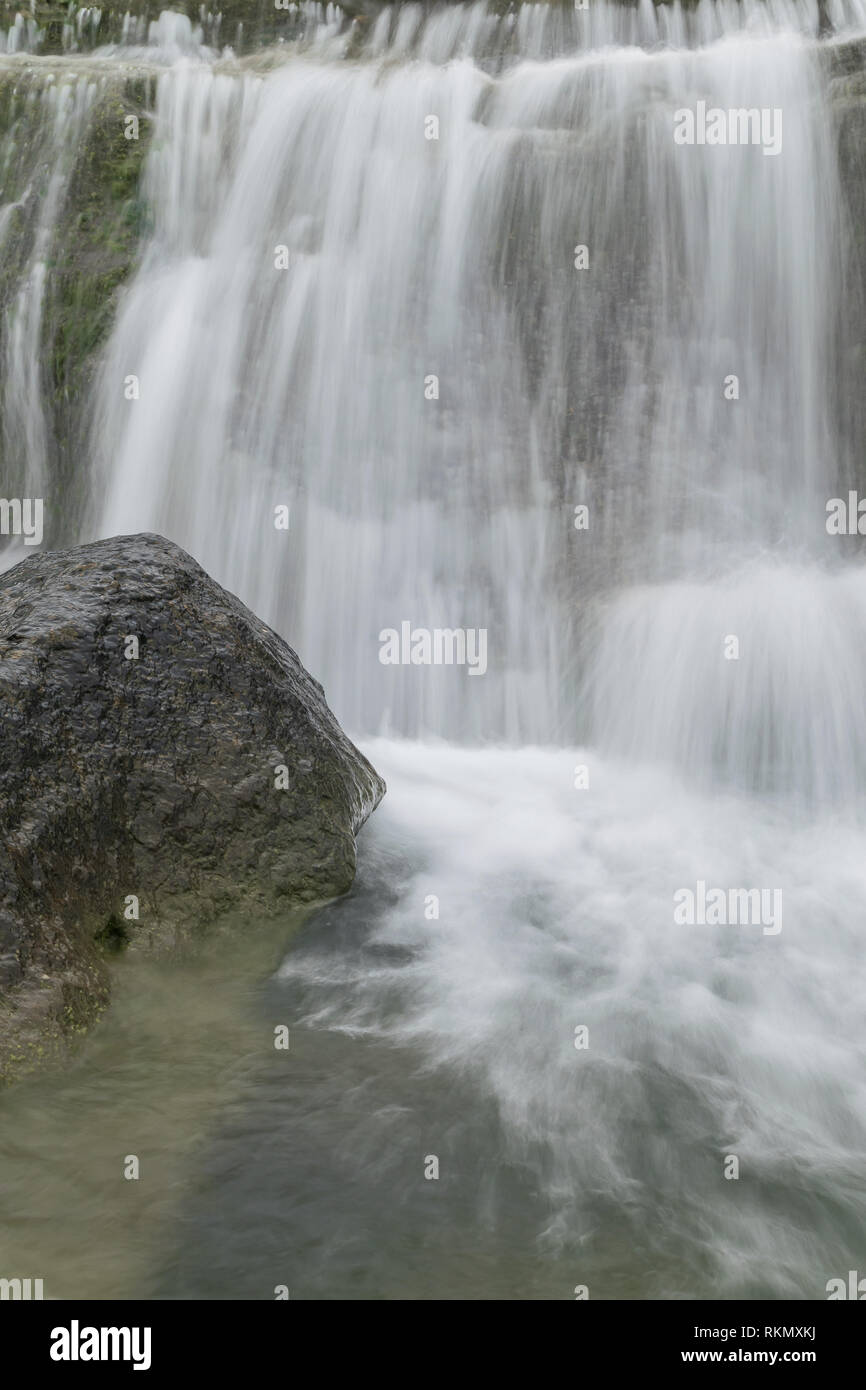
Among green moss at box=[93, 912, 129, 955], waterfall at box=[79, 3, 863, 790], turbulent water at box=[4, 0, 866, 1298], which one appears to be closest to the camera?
turbulent water at box=[4, 0, 866, 1298]

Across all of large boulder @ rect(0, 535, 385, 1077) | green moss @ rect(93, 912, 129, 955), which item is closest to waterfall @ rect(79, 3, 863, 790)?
large boulder @ rect(0, 535, 385, 1077)

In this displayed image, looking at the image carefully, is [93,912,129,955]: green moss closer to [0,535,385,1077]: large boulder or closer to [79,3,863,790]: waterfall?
[0,535,385,1077]: large boulder

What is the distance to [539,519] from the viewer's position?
7621 mm

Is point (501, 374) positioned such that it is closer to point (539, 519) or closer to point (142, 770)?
point (539, 519)

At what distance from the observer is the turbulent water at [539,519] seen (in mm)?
3996

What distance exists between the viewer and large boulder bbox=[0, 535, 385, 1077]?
3998mm

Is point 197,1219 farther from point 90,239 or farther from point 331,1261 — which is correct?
point 90,239

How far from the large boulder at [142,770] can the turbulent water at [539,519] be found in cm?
44

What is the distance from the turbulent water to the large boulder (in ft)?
1.45

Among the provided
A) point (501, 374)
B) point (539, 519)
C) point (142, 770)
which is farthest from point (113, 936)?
point (501, 374)

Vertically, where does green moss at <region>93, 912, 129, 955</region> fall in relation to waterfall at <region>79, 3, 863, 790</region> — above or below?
below

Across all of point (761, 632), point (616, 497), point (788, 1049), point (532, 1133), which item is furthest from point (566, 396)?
point (532, 1133)

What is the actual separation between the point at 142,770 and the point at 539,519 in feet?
12.9

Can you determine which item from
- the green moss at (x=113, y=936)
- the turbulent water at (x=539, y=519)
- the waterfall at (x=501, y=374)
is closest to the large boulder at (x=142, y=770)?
the green moss at (x=113, y=936)
